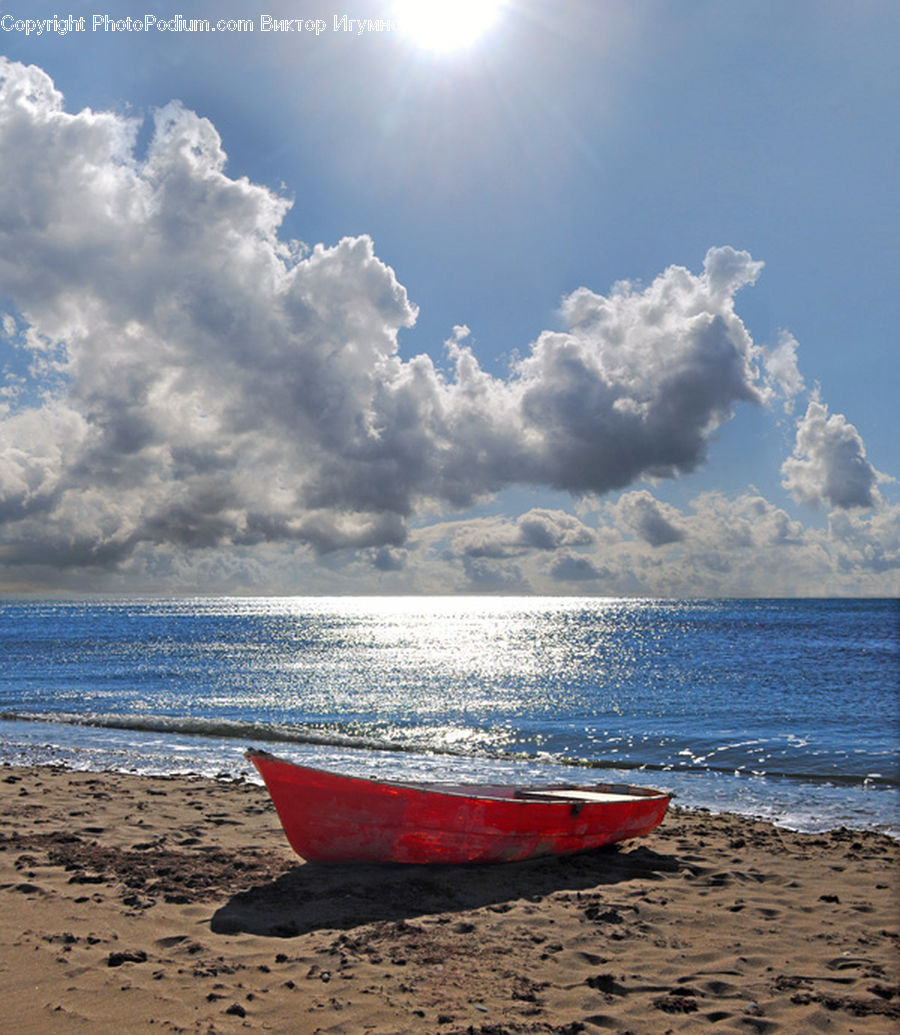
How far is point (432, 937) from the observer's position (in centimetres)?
718

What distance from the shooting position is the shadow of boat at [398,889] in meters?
7.52

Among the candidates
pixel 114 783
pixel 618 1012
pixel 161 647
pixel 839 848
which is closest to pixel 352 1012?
pixel 618 1012

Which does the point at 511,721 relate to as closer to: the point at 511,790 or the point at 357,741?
the point at 357,741

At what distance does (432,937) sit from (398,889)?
1394mm

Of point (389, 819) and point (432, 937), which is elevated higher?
point (389, 819)

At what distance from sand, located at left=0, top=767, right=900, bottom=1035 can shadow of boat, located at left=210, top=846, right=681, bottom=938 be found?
3 cm

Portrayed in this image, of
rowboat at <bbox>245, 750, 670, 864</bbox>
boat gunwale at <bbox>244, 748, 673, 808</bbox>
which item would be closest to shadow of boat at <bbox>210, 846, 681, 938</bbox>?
rowboat at <bbox>245, 750, 670, 864</bbox>

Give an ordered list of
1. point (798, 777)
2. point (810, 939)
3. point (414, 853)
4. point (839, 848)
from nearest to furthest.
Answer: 1. point (810, 939)
2. point (414, 853)
3. point (839, 848)
4. point (798, 777)

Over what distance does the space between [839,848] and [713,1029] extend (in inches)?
266

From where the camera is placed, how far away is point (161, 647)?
67.1 metres

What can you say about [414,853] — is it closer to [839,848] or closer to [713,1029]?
[713,1029]

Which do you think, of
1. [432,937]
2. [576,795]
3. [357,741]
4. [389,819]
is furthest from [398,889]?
[357,741]

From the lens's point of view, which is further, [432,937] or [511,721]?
[511,721]

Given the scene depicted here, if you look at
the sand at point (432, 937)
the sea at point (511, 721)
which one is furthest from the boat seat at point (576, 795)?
the sea at point (511, 721)
